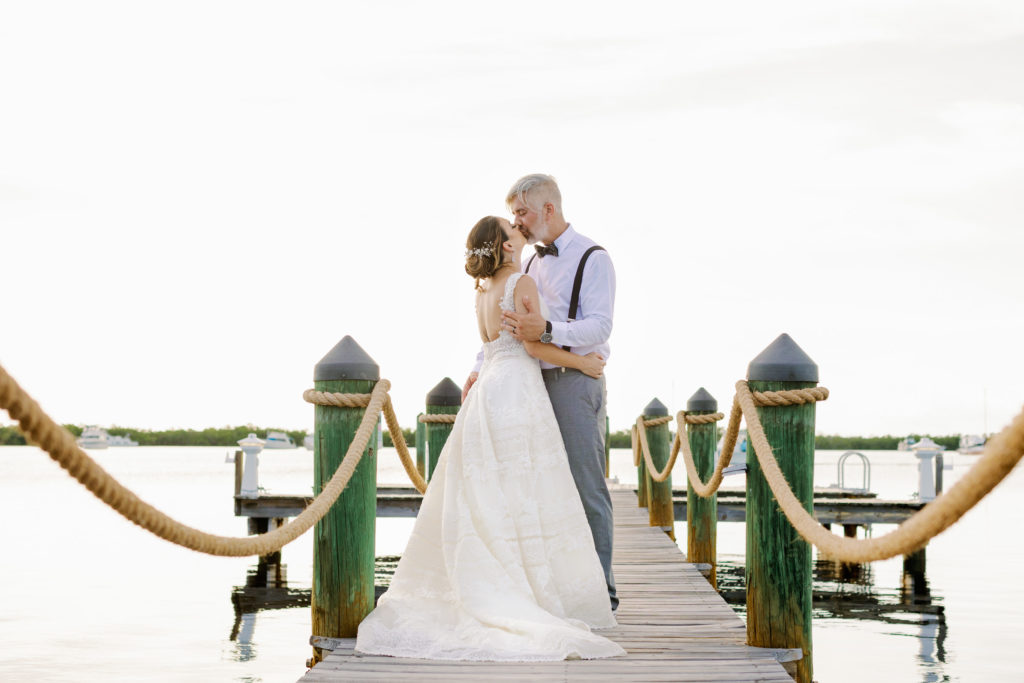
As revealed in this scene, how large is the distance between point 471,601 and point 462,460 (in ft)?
2.15

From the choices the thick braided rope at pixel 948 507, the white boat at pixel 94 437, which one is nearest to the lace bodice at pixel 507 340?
the thick braided rope at pixel 948 507

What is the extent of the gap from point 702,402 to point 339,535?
4741mm

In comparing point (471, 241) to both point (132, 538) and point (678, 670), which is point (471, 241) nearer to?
point (678, 670)

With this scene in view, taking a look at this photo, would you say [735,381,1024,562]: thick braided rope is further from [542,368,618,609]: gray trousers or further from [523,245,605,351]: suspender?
[523,245,605,351]: suspender

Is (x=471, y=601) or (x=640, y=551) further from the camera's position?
(x=640, y=551)

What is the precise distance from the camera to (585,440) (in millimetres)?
4730

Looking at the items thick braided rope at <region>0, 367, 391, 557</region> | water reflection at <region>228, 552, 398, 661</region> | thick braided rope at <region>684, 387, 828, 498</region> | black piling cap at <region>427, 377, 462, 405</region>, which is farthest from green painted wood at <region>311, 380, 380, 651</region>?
water reflection at <region>228, 552, 398, 661</region>

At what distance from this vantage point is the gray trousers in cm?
473

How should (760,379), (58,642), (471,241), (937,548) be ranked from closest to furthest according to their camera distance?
1. (760,379)
2. (471,241)
3. (58,642)
4. (937,548)

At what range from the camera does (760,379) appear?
13.1 ft

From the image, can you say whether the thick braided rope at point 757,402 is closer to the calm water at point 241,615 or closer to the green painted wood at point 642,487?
the green painted wood at point 642,487

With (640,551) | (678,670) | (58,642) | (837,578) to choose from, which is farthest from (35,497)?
(678,670)

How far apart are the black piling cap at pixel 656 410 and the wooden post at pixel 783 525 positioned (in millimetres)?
6505

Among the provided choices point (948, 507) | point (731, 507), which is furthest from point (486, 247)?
point (731, 507)
